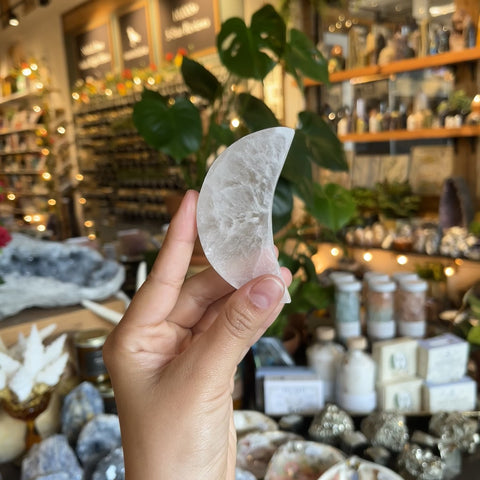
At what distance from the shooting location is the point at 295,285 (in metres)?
1.40

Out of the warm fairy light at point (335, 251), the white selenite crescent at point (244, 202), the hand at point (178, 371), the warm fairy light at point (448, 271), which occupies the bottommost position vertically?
the warm fairy light at point (335, 251)

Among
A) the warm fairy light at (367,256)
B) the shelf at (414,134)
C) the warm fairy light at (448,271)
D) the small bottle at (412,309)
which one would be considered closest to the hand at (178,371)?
the small bottle at (412,309)

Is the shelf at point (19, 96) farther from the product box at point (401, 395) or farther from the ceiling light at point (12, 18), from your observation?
the product box at point (401, 395)

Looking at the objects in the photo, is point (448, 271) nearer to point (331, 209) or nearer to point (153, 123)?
point (331, 209)

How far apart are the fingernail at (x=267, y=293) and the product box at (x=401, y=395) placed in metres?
0.77

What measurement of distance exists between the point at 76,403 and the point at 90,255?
52 centimetres

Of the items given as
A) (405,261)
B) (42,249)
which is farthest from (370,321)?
(405,261)

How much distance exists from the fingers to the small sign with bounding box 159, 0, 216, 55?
156 inches

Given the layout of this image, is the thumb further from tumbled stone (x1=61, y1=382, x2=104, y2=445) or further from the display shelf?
the display shelf

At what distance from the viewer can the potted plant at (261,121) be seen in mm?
1329

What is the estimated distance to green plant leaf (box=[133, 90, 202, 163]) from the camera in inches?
57.4

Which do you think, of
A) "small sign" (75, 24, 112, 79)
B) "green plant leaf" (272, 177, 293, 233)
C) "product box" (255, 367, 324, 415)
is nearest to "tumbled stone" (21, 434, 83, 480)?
"product box" (255, 367, 324, 415)

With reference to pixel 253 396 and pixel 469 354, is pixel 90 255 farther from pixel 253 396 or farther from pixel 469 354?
pixel 469 354

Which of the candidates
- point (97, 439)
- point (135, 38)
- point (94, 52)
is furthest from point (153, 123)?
point (94, 52)
